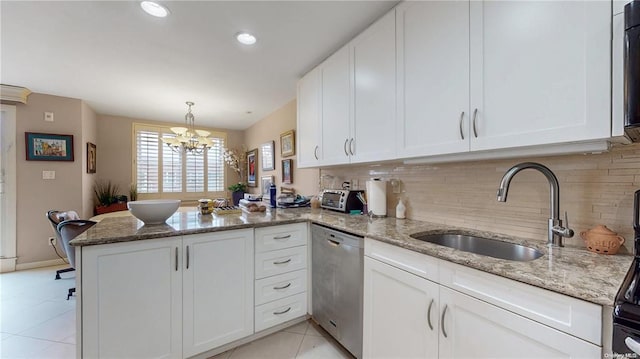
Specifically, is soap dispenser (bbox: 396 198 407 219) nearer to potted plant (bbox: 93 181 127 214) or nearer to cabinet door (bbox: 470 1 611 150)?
cabinet door (bbox: 470 1 611 150)

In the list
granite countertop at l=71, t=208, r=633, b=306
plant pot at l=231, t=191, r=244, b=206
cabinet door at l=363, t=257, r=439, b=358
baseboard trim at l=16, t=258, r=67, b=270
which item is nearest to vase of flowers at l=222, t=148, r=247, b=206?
plant pot at l=231, t=191, r=244, b=206

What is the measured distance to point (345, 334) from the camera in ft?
5.49

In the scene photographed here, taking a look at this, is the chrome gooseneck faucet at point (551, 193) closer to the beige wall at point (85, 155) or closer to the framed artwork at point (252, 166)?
the framed artwork at point (252, 166)

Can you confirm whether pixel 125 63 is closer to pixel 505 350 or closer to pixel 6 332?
pixel 6 332

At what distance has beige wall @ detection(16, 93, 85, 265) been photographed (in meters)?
3.33

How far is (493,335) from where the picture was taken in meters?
0.93

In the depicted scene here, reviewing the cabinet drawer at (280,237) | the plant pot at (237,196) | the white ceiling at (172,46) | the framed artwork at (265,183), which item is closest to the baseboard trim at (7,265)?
the white ceiling at (172,46)

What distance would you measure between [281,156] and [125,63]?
7.02 feet

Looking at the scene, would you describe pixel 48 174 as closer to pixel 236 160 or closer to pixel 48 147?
pixel 48 147

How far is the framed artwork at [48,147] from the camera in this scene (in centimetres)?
335

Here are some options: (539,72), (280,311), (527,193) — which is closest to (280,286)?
(280,311)

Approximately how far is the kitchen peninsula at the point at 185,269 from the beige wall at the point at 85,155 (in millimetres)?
2741

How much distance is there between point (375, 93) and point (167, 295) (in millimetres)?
1899

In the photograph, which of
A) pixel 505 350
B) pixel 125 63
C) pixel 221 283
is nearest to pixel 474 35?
pixel 505 350
